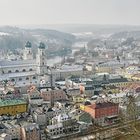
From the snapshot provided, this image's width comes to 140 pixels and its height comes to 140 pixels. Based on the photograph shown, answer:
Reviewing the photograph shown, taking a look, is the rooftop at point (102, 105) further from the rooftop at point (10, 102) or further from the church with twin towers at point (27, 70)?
the church with twin towers at point (27, 70)

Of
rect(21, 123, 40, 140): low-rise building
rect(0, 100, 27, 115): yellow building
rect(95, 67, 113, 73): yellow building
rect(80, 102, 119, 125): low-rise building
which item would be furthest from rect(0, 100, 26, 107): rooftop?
rect(95, 67, 113, 73): yellow building

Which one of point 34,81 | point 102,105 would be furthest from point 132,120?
point 34,81

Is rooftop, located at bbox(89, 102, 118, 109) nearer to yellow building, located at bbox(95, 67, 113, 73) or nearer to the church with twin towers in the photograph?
the church with twin towers

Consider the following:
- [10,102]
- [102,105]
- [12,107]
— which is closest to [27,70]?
[10,102]

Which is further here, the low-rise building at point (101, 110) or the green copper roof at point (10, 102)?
the green copper roof at point (10, 102)

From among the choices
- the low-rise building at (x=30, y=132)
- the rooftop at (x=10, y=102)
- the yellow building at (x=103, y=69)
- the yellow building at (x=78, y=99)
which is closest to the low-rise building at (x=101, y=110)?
the yellow building at (x=78, y=99)

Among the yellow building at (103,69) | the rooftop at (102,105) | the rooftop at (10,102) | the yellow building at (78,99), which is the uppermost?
the rooftop at (102,105)

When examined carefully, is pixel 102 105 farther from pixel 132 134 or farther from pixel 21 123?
pixel 21 123

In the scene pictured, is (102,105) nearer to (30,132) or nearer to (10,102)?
(30,132)
